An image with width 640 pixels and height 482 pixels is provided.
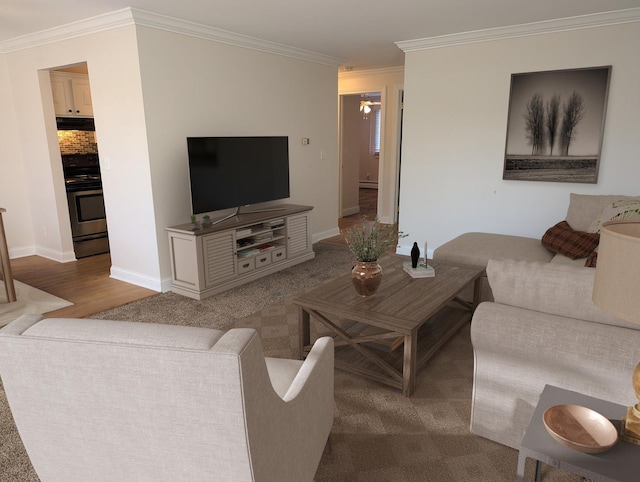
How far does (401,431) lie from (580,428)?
101 cm

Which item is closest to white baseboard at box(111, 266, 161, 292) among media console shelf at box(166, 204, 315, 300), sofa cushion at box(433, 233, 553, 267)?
media console shelf at box(166, 204, 315, 300)

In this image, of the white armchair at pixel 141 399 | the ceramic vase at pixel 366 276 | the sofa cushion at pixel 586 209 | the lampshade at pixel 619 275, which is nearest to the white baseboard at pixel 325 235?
the sofa cushion at pixel 586 209

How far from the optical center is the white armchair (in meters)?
1.04

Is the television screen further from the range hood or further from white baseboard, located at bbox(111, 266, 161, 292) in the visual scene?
the range hood

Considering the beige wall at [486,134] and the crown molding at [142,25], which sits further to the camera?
the beige wall at [486,134]

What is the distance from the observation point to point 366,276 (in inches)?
105

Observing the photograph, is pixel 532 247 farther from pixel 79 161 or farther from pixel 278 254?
pixel 79 161

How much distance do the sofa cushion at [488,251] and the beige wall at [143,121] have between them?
2.39m

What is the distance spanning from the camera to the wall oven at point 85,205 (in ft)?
17.5

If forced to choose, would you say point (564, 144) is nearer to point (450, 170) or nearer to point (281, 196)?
point (450, 170)

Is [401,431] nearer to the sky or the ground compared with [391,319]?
nearer to the ground

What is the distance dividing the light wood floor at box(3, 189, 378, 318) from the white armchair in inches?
107

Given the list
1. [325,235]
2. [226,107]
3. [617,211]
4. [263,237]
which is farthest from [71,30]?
[617,211]

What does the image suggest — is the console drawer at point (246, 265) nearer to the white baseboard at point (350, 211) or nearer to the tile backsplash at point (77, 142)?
the tile backsplash at point (77, 142)
